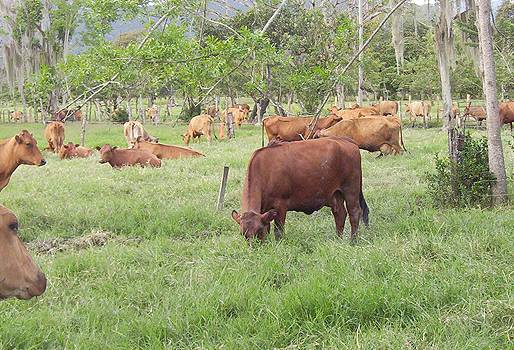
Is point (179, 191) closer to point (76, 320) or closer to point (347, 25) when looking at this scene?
point (347, 25)

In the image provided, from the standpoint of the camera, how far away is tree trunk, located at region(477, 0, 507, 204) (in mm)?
7496

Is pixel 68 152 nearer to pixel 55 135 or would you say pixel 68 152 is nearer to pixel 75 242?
pixel 55 135

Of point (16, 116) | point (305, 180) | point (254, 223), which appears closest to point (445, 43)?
point (305, 180)

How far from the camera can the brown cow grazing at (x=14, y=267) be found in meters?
3.36

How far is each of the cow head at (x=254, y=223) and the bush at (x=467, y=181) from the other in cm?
290

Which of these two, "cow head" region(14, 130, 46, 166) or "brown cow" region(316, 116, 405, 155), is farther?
"brown cow" region(316, 116, 405, 155)

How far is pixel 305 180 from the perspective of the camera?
6809 millimetres

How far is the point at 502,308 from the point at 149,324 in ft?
7.84

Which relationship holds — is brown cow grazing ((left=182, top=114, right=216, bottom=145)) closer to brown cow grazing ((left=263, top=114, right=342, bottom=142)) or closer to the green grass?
brown cow grazing ((left=263, top=114, right=342, bottom=142))

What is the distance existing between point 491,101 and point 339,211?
2.48m

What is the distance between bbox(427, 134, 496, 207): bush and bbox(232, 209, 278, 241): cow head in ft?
9.51

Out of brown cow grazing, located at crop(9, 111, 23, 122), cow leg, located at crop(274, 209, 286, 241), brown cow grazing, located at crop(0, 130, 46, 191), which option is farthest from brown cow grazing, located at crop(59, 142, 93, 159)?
brown cow grazing, located at crop(9, 111, 23, 122)

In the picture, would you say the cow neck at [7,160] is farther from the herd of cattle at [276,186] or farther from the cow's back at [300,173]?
the cow's back at [300,173]

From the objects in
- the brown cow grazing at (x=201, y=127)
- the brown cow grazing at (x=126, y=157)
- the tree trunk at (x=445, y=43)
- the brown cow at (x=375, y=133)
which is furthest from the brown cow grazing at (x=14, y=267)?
the brown cow grazing at (x=201, y=127)
